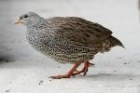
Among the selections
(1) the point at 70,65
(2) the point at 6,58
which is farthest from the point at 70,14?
(1) the point at 70,65

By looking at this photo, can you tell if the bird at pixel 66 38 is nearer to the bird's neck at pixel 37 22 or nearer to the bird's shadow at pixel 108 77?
the bird's neck at pixel 37 22

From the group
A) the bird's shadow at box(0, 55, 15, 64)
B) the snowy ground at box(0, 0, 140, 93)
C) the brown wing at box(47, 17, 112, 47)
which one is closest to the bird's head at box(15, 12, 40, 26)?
the brown wing at box(47, 17, 112, 47)

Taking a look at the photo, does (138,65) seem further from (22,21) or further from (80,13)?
(80,13)

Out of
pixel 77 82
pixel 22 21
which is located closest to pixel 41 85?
→ pixel 77 82

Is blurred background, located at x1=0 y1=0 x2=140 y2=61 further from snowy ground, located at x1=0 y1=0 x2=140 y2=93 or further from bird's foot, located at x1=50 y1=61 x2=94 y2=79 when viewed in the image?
bird's foot, located at x1=50 y1=61 x2=94 y2=79

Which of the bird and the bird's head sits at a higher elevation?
the bird's head

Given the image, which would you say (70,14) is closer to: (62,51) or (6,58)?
(6,58)
